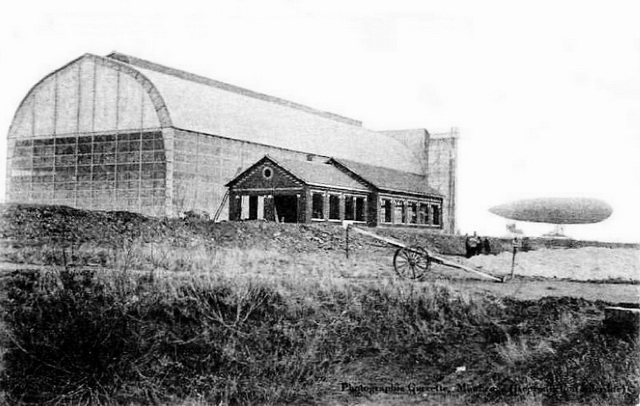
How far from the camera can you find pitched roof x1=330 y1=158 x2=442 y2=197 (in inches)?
1321

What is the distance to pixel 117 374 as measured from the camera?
13102mm

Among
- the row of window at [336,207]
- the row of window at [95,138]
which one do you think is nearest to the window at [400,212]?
the row of window at [336,207]

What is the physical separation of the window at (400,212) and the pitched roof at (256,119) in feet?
18.0

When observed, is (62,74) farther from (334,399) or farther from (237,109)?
(334,399)

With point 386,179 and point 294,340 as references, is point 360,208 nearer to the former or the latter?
point 386,179

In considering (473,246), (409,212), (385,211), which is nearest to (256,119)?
(385,211)

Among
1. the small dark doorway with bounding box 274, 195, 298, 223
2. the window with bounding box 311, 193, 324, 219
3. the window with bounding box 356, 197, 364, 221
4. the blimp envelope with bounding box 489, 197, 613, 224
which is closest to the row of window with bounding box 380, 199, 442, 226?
the window with bounding box 356, 197, 364, 221

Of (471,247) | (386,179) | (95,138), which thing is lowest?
(471,247)

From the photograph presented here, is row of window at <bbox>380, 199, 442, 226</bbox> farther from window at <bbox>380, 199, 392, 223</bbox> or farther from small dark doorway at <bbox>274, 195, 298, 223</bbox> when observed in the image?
small dark doorway at <bbox>274, 195, 298, 223</bbox>

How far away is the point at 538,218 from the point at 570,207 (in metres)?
1.76

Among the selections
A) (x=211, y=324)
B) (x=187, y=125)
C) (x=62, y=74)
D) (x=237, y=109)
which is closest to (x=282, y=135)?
(x=237, y=109)

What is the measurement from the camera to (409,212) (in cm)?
3650

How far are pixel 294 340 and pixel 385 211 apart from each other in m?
20.8

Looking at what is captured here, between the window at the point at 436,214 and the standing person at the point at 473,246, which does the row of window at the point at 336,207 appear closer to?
the standing person at the point at 473,246
